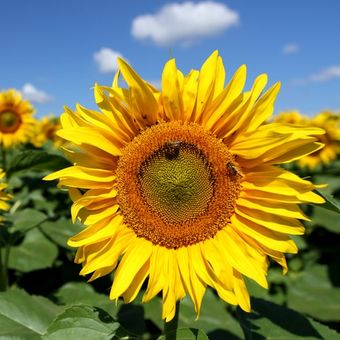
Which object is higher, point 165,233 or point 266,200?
point 266,200

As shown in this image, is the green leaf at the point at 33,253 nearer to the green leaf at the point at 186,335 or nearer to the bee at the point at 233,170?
the green leaf at the point at 186,335

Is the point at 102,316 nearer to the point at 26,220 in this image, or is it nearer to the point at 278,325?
the point at 278,325

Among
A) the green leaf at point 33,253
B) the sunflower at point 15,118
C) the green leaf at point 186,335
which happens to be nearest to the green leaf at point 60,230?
the green leaf at point 33,253

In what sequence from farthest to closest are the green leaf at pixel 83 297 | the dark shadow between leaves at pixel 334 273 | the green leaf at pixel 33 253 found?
the dark shadow between leaves at pixel 334 273 < the green leaf at pixel 33 253 < the green leaf at pixel 83 297

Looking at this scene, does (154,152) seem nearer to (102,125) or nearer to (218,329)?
(102,125)

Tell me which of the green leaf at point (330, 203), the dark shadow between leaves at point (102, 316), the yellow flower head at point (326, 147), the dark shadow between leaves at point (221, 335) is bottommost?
the dark shadow between leaves at point (221, 335)

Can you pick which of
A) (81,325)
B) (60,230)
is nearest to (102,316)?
(81,325)

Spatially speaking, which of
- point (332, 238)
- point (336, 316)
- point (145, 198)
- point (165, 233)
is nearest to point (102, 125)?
point (145, 198)
